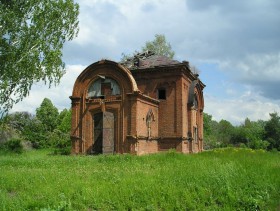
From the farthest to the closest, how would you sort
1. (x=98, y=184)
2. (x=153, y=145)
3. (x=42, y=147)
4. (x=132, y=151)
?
(x=42, y=147) → (x=153, y=145) → (x=132, y=151) → (x=98, y=184)

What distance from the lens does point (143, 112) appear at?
72.2 ft

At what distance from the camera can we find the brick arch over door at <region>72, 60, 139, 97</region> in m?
21.6

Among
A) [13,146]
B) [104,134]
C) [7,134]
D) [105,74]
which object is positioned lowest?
[13,146]

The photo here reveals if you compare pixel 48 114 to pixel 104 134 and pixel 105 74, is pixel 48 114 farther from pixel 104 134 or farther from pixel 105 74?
pixel 104 134

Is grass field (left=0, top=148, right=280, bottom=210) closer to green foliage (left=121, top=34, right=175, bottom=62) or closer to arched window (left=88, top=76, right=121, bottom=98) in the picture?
arched window (left=88, top=76, right=121, bottom=98)

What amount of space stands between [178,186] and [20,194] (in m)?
4.09

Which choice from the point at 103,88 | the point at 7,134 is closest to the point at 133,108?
the point at 103,88

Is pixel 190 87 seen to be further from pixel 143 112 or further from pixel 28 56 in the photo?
pixel 28 56

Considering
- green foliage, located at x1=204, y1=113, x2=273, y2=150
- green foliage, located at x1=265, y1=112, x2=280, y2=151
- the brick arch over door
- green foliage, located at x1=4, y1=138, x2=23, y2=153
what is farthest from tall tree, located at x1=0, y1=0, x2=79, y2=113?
green foliage, located at x1=265, y1=112, x2=280, y2=151

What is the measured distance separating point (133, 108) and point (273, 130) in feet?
112

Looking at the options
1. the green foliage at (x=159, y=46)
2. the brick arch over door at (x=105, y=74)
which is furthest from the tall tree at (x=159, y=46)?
the brick arch over door at (x=105, y=74)

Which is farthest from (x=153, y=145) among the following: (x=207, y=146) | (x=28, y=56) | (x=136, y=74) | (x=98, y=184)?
(x=207, y=146)

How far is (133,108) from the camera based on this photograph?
2108cm

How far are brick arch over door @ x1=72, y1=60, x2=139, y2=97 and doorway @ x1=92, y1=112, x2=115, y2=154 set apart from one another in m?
2.13
